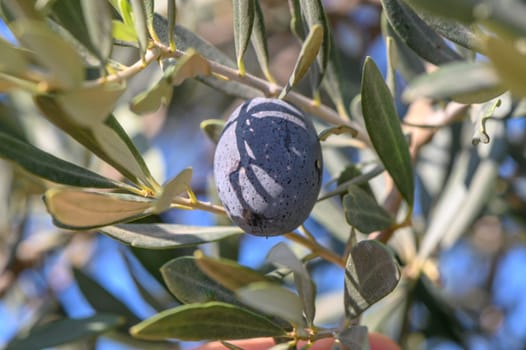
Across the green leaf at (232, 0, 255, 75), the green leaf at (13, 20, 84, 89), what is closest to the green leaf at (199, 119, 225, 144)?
the green leaf at (232, 0, 255, 75)

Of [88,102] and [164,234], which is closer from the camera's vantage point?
[88,102]

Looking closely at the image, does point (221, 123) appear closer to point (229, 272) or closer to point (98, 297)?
point (229, 272)

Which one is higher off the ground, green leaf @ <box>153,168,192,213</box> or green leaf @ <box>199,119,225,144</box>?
green leaf @ <box>153,168,192,213</box>

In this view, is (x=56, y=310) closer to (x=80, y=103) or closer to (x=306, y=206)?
(x=306, y=206)

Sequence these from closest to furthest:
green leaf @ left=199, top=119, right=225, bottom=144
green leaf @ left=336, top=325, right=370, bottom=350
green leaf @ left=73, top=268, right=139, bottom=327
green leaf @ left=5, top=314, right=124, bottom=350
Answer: green leaf @ left=336, top=325, right=370, bottom=350 → green leaf @ left=199, top=119, right=225, bottom=144 → green leaf @ left=5, top=314, right=124, bottom=350 → green leaf @ left=73, top=268, right=139, bottom=327

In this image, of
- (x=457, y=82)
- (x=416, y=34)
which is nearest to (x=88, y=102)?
(x=457, y=82)

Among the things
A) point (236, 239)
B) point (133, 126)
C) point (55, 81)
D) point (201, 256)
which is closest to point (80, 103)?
point (55, 81)

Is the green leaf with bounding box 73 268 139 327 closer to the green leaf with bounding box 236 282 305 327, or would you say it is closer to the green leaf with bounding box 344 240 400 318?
the green leaf with bounding box 344 240 400 318
